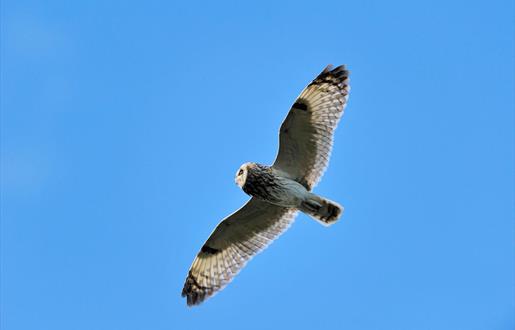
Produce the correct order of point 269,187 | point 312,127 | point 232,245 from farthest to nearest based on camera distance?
point 232,245 → point 312,127 → point 269,187

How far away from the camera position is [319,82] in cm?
1294

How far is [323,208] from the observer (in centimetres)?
1259

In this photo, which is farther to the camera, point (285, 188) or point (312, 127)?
point (312, 127)

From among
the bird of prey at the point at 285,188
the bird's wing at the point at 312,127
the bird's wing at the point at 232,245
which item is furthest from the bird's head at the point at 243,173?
the bird's wing at the point at 232,245

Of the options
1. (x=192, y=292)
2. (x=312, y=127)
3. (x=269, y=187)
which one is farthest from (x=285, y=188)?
(x=192, y=292)

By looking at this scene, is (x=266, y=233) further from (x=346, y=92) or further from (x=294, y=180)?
(x=346, y=92)

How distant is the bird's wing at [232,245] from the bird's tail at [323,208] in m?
0.72

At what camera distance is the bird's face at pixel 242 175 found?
12.5 m

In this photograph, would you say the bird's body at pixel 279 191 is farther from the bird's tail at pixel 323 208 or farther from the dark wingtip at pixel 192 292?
the dark wingtip at pixel 192 292

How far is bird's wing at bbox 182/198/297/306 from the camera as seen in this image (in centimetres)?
1336

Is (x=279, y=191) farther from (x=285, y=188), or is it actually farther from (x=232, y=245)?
(x=232, y=245)

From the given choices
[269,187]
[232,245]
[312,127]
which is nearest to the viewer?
[269,187]

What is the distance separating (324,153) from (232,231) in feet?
6.22

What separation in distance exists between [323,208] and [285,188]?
601 millimetres
